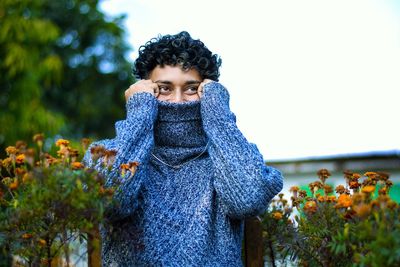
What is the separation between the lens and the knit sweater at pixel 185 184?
7.17ft

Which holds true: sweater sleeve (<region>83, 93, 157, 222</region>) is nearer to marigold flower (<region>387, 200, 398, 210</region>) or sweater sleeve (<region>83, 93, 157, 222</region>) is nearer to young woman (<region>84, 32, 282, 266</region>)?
young woman (<region>84, 32, 282, 266</region>)

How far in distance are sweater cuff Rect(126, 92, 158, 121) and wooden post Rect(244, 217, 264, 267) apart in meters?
0.72

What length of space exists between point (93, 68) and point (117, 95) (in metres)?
1.11

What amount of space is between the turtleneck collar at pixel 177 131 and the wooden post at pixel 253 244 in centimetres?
46

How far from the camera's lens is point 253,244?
2654 mm

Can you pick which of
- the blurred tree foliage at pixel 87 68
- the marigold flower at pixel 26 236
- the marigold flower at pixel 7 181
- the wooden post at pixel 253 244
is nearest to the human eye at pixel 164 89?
the wooden post at pixel 253 244

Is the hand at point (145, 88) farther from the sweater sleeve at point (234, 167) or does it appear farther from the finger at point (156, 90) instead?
the sweater sleeve at point (234, 167)

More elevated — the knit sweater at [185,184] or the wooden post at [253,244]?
the knit sweater at [185,184]

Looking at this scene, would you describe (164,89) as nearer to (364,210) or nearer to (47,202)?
(47,202)

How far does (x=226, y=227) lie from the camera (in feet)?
7.57

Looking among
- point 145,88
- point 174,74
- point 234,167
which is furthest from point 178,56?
point 234,167

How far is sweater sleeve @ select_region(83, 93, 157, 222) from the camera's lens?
1.97 metres

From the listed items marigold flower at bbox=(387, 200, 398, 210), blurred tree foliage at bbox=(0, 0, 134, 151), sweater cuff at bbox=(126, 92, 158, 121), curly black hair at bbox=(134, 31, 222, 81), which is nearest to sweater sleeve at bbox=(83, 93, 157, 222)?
sweater cuff at bbox=(126, 92, 158, 121)

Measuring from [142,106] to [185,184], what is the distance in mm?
385
